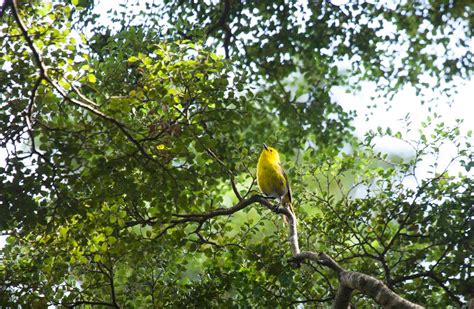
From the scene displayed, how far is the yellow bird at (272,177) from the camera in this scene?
6834mm

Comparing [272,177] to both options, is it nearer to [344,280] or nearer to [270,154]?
[270,154]

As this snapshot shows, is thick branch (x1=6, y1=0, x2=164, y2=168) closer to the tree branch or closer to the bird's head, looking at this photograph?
the tree branch

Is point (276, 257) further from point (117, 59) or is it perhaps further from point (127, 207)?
point (117, 59)

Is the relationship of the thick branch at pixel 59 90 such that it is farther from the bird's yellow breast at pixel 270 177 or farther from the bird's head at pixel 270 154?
the bird's head at pixel 270 154

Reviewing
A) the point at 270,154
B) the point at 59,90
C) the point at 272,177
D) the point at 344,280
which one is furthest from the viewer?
the point at 270,154

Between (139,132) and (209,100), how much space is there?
679mm

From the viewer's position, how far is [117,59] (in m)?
5.80

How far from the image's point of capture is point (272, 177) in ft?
22.9

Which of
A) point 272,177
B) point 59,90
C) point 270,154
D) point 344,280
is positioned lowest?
point 344,280

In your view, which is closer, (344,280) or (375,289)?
(375,289)

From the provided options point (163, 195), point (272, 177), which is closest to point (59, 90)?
point (163, 195)

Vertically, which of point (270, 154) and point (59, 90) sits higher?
point (270, 154)

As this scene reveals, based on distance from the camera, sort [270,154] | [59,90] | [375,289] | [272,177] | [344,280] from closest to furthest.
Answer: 1. [375,289]
2. [344,280]
3. [59,90]
4. [272,177]
5. [270,154]

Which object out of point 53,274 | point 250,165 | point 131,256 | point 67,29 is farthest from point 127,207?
point 67,29
